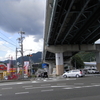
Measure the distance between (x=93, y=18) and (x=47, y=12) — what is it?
22.1ft

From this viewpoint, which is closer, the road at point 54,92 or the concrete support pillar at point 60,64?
the road at point 54,92

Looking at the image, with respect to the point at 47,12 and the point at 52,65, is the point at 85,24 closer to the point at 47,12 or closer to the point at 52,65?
the point at 47,12

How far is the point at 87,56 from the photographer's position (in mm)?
177750

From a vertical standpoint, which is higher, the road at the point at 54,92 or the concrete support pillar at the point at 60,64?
the concrete support pillar at the point at 60,64

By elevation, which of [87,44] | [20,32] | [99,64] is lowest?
[99,64]

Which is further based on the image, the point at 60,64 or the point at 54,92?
the point at 60,64

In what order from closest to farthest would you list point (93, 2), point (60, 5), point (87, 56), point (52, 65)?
point (60, 5), point (93, 2), point (52, 65), point (87, 56)

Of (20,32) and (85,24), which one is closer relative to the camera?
(85,24)

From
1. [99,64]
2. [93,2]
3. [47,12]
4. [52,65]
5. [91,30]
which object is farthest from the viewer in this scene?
[52,65]

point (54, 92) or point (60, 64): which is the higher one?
point (60, 64)

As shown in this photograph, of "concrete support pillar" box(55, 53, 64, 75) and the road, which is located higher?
"concrete support pillar" box(55, 53, 64, 75)

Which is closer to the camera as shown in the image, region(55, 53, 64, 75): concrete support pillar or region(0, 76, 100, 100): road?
region(0, 76, 100, 100): road

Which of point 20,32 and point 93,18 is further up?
point 20,32

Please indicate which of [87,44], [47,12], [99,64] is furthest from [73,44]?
[47,12]
